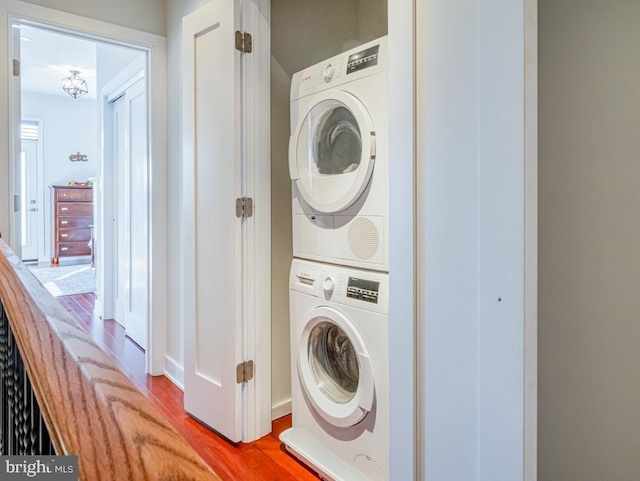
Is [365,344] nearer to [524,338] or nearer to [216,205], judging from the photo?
[524,338]

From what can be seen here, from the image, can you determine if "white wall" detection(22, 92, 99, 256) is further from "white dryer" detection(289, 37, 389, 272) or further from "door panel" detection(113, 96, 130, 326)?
"white dryer" detection(289, 37, 389, 272)

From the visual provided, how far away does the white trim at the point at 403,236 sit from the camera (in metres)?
1.17

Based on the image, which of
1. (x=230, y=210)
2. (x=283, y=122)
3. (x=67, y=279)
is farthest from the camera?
(x=67, y=279)

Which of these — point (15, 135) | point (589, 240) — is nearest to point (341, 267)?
point (589, 240)

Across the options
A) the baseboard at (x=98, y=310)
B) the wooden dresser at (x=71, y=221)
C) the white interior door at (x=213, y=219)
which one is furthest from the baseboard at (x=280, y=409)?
the wooden dresser at (x=71, y=221)

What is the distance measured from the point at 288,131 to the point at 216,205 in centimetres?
58

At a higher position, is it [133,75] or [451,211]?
[133,75]

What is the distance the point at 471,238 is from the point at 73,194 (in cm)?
769

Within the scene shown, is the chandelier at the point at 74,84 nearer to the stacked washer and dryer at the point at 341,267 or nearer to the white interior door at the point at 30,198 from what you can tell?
the white interior door at the point at 30,198

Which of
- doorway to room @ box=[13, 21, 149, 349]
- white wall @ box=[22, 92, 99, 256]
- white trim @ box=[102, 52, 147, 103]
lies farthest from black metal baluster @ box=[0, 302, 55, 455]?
white wall @ box=[22, 92, 99, 256]

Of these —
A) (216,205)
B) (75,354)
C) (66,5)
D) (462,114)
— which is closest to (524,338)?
(462,114)

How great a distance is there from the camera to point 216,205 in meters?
2.03

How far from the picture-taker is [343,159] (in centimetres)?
174

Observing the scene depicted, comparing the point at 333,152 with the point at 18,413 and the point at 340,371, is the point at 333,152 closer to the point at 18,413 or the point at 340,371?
the point at 340,371
